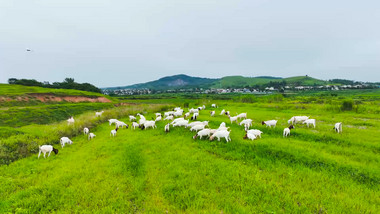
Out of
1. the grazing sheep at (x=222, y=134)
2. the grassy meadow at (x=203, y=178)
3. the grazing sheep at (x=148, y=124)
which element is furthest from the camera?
the grazing sheep at (x=148, y=124)

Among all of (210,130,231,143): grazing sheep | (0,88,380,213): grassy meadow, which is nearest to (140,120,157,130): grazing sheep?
(0,88,380,213): grassy meadow

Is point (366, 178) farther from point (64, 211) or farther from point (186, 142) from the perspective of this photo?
point (64, 211)

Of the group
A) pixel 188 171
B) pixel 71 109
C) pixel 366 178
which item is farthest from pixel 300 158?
pixel 71 109

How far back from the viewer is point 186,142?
11.8 m

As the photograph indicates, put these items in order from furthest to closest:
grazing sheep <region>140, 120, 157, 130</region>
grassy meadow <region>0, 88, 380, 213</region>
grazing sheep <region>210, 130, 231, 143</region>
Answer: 1. grazing sheep <region>140, 120, 157, 130</region>
2. grazing sheep <region>210, 130, 231, 143</region>
3. grassy meadow <region>0, 88, 380, 213</region>

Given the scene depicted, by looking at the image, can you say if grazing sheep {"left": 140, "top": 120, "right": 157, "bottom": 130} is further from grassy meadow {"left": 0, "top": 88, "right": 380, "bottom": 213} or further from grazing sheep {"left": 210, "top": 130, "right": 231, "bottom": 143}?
grazing sheep {"left": 210, "top": 130, "right": 231, "bottom": 143}

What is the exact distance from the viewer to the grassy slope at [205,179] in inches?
223

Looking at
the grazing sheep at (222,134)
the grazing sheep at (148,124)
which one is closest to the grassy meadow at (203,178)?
the grazing sheep at (222,134)

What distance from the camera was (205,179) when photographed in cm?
706

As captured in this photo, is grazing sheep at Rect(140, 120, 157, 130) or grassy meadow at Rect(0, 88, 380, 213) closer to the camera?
grassy meadow at Rect(0, 88, 380, 213)

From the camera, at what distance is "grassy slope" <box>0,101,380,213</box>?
566 cm

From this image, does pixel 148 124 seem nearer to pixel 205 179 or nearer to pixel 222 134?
pixel 222 134

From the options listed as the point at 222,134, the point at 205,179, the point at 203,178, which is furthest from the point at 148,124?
the point at 205,179

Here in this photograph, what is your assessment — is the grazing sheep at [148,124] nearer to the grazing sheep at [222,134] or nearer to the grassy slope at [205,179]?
the grassy slope at [205,179]
